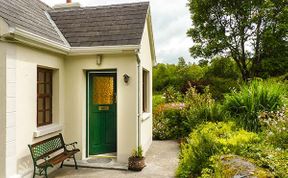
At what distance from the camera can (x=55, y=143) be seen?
7152mm

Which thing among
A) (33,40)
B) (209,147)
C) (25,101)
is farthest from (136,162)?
(33,40)

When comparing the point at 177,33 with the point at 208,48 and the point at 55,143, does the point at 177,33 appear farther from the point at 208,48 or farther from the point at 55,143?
the point at 55,143

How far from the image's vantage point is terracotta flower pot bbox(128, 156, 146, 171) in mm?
7070

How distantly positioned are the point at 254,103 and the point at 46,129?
245 inches

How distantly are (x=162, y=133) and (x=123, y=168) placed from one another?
4.93 meters

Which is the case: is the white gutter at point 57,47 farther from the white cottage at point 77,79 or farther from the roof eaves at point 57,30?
the roof eaves at point 57,30

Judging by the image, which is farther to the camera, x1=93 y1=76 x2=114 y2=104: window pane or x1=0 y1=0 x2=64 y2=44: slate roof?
x1=93 y1=76 x2=114 y2=104: window pane

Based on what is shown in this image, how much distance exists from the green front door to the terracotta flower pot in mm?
1439

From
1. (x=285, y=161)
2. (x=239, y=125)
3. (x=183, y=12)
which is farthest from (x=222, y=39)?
(x=285, y=161)

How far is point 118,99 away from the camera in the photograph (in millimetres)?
7699

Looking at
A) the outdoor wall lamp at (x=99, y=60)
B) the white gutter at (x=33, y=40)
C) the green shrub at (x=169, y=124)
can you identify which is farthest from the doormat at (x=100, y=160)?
the green shrub at (x=169, y=124)

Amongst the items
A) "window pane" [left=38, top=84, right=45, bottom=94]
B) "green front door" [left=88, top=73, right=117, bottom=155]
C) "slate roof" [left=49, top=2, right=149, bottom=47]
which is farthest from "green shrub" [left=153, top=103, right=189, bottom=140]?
"window pane" [left=38, top=84, right=45, bottom=94]

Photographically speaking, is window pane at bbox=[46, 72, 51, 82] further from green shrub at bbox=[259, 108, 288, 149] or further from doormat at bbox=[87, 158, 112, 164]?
green shrub at bbox=[259, 108, 288, 149]

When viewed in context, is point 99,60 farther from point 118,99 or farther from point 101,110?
point 101,110
